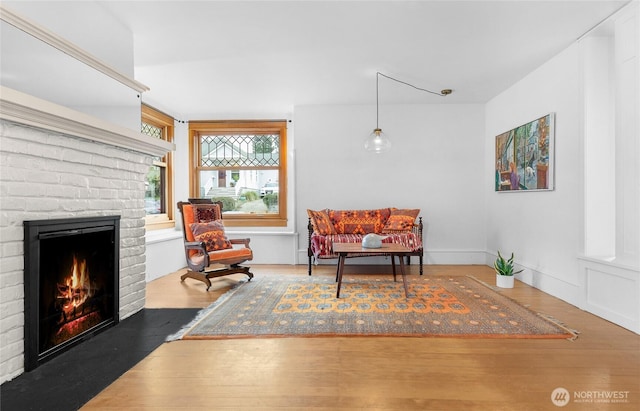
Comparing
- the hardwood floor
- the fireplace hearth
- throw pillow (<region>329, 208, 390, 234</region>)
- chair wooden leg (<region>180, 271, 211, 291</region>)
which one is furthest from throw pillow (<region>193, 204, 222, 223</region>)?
the hardwood floor

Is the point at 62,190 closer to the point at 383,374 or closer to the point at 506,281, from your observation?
the point at 383,374

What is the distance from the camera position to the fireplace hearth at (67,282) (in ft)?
6.59

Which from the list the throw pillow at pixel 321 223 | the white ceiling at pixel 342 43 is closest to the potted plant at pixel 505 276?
the throw pillow at pixel 321 223

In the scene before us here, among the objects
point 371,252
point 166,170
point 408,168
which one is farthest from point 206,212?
point 408,168

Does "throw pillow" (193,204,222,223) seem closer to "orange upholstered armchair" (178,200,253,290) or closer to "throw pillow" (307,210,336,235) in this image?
"orange upholstered armchair" (178,200,253,290)

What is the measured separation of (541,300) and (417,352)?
1.98m

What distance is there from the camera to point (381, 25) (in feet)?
9.72

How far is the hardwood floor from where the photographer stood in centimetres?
168

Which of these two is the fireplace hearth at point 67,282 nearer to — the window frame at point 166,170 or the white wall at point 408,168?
the window frame at point 166,170

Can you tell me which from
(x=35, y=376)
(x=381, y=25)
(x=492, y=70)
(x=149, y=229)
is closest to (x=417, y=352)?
(x=35, y=376)

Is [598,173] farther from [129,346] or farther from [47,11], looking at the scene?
[47,11]

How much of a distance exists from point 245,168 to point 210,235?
7.15ft

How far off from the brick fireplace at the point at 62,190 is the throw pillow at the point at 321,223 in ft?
7.72

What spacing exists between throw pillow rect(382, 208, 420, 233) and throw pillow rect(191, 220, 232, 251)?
234 cm
